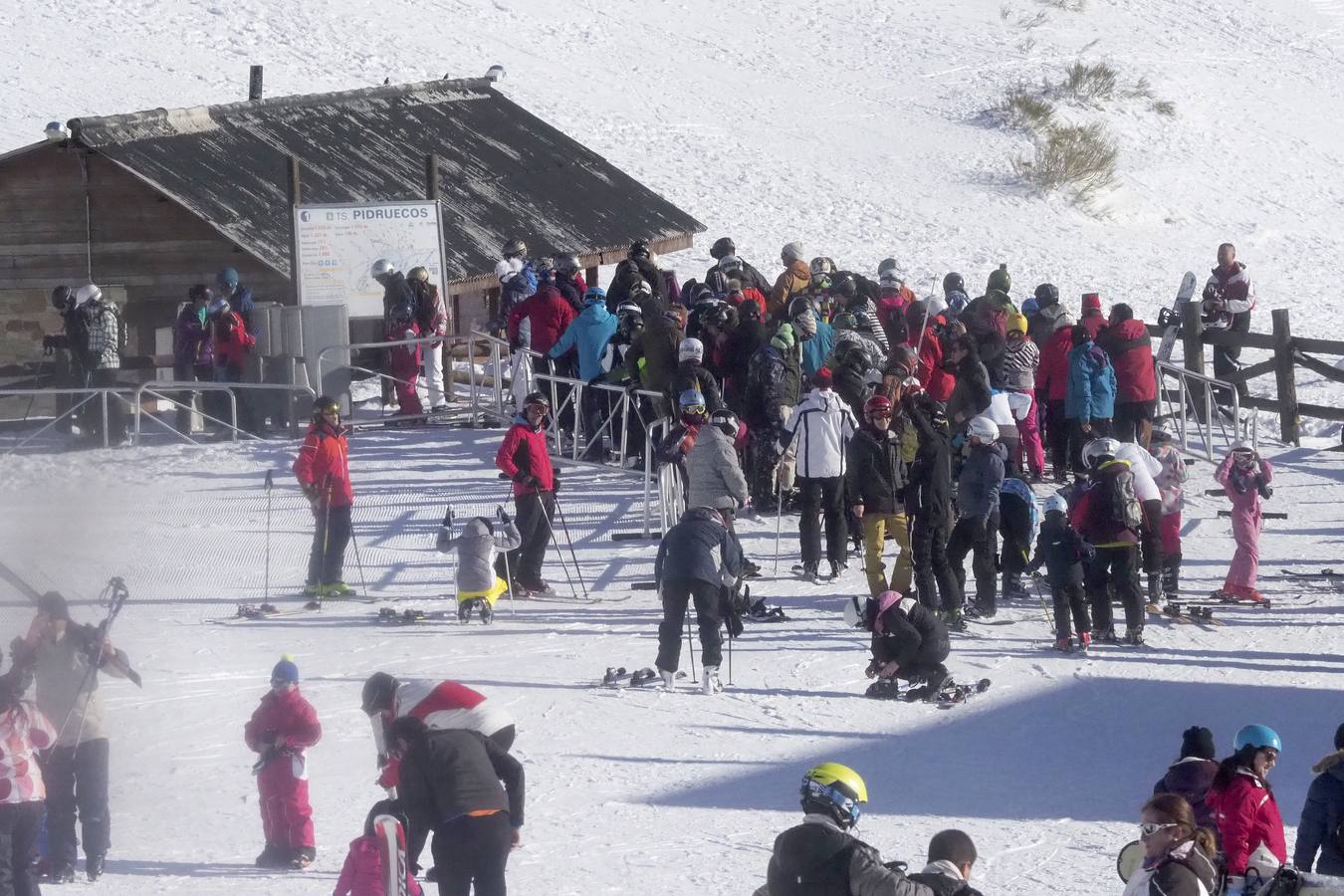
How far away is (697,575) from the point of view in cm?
1199

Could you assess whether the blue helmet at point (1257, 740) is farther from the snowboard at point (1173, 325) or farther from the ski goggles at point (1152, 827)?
the snowboard at point (1173, 325)

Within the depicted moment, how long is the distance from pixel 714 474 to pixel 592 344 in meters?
4.98

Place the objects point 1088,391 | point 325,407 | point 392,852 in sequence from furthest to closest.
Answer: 1. point 1088,391
2. point 325,407
3. point 392,852

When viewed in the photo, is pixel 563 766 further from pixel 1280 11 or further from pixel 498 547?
pixel 1280 11

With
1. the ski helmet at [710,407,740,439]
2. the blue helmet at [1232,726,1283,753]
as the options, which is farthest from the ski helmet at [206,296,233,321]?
the blue helmet at [1232,726,1283,753]

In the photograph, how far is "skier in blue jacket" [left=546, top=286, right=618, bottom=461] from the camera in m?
18.1

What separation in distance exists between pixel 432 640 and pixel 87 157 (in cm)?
1220

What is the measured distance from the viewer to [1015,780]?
1099 cm

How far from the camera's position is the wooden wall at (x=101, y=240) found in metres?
23.5

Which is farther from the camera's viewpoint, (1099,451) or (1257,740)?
(1099,451)

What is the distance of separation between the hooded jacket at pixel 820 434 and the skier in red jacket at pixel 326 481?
3.39 metres

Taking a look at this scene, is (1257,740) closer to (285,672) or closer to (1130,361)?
(285,672)

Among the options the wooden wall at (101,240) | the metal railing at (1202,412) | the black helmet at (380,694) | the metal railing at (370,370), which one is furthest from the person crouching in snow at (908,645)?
the wooden wall at (101,240)

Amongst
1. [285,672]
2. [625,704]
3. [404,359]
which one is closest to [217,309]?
[404,359]
